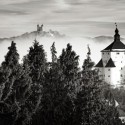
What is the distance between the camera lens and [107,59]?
118m

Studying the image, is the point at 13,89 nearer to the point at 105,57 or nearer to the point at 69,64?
the point at 69,64

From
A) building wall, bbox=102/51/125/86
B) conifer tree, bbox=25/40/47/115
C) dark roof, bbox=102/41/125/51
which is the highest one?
dark roof, bbox=102/41/125/51

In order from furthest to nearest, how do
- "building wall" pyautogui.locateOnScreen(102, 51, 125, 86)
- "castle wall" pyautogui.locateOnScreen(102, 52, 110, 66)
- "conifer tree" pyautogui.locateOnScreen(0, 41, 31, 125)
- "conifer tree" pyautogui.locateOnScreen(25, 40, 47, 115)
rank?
"castle wall" pyautogui.locateOnScreen(102, 52, 110, 66), "building wall" pyautogui.locateOnScreen(102, 51, 125, 86), "conifer tree" pyautogui.locateOnScreen(25, 40, 47, 115), "conifer tree" pyautogui.locateOnScreen(0, 41, 31, 125)

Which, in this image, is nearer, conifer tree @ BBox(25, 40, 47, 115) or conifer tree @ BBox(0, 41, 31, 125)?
conifer tree @ BBox(0, 41, 31, 125)

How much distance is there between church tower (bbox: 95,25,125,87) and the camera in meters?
113

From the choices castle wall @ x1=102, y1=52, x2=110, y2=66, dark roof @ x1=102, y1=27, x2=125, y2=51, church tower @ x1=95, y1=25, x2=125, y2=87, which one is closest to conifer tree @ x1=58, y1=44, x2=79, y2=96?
church tower @ x1=95, y1=25, x2=125, y2=87

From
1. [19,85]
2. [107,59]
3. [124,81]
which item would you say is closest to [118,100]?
[124,81]

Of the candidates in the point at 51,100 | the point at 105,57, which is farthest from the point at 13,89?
the point at 105,57

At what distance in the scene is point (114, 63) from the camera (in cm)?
11650

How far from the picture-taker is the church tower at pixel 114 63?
112875 millimetres

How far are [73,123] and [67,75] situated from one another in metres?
10.2

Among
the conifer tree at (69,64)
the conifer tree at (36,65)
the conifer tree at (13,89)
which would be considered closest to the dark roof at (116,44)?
the conifer tree at (69,64)

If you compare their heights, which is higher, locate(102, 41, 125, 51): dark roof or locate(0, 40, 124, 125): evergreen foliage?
locate(102, 41, 125, 51): dark roof

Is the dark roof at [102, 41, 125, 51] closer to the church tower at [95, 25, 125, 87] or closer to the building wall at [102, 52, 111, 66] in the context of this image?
the church tower at [95, 25, 125, 87]
